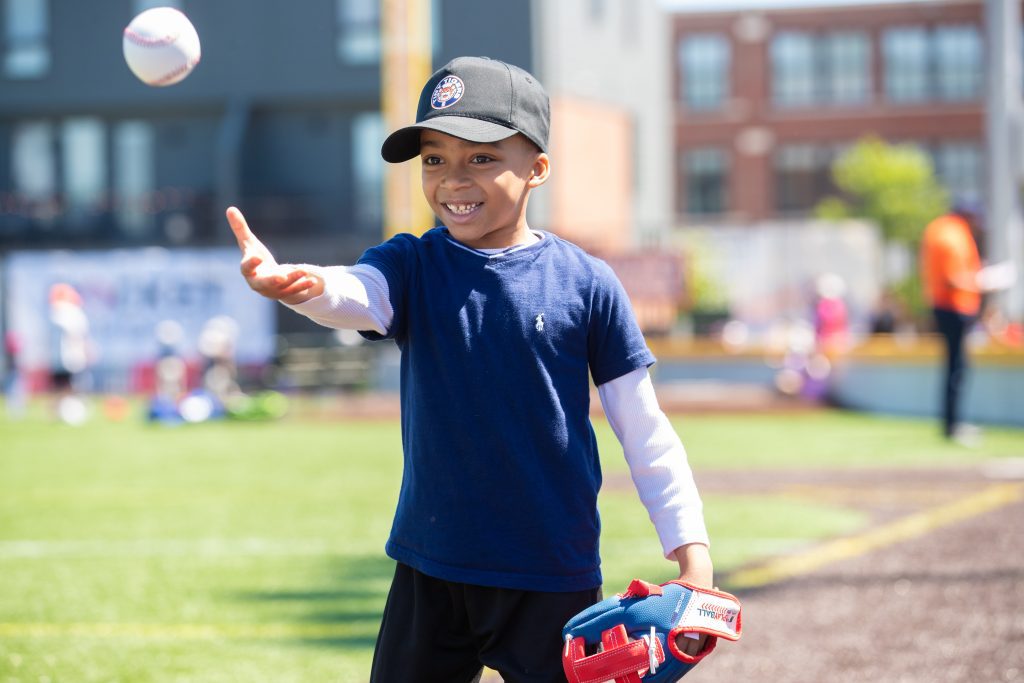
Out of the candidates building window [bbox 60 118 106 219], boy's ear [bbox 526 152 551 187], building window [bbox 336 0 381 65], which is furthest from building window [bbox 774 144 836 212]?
boy's ear [bbox 526 152 551 187]

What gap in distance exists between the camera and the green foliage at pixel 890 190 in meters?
47.2

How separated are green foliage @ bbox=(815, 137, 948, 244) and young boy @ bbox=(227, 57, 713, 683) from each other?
44.1 meters

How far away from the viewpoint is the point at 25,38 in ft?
121

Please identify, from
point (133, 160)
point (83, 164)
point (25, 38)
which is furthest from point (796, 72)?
point (25, 38)

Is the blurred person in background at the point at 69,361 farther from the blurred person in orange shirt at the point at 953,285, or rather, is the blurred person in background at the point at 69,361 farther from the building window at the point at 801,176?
the building window at the point at 801,176

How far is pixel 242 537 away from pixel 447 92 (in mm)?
6040

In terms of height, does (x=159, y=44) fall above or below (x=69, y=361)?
above

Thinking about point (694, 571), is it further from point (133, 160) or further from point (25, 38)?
point (25, 38)

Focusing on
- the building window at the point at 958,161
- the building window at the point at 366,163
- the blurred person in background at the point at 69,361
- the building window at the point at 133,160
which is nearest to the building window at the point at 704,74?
the building window at the point at 958,161

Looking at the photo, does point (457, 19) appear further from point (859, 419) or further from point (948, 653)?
point (948, 653)

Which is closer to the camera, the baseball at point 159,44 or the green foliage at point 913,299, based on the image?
the baseball at point 159,44

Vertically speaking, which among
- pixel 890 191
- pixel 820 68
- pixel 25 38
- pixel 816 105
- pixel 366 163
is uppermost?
pixel 820 68

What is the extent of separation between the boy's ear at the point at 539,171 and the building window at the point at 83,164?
35.0 m

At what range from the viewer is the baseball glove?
9.81ft
